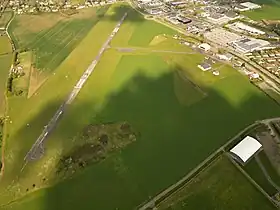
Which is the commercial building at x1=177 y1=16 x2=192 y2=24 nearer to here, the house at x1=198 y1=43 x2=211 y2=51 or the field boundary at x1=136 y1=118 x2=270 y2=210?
the house at x1=198 y1=43 x2=211 y2=51

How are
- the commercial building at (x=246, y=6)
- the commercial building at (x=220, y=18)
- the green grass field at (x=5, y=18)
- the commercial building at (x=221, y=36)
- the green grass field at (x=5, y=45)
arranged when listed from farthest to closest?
the commercial building at (x=246, y=6) < the green grass field at (x=5, y=18) < the commercial building at (x=220, y=18) < the commercial building at (x=221, y=36) < the green grass field at (x=5, y=45)

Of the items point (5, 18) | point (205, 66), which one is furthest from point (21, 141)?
point (5, 18)

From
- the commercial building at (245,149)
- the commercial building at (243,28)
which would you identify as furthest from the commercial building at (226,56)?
the commercial building at (245,149)

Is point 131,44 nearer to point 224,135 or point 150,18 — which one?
point 150,18

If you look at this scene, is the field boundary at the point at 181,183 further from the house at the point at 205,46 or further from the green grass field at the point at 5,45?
the green grass field at the point at 5,45

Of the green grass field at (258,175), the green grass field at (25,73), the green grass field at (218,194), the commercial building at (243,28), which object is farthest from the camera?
the commercial building at (243,28)

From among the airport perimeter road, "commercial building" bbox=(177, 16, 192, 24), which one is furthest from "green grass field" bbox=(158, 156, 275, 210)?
"commercial building" bbox=(177, 16, 192, 24)
